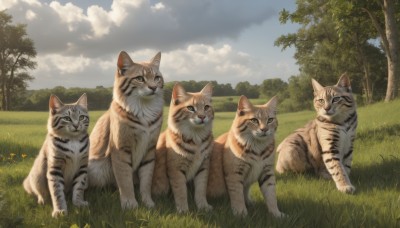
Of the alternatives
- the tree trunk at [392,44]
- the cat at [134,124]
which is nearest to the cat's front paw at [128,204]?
the cat at [134,124]

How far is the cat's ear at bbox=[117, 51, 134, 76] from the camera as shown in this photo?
462 cm

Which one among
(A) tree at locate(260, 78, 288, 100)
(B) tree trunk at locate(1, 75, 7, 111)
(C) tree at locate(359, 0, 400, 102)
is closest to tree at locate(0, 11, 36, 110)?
(B) tree trunk at locate(1, 75, 7, 111)

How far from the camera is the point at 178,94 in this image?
4.73 m

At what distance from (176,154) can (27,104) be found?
4348 cm

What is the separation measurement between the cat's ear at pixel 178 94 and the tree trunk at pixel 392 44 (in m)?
14.7

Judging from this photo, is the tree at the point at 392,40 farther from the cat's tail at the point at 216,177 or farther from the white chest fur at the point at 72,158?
the white chest fur at the point at 72,158

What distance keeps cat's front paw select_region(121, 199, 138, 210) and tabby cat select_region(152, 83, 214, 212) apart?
0.46 meters

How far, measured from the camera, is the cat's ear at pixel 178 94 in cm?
471

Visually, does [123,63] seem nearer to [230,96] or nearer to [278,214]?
[278,214]

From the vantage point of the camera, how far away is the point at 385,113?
533 inches

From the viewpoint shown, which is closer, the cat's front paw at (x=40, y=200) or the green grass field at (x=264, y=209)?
the green grass field at (x=264, y=209)

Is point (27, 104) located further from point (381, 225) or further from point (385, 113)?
point (381, 225)

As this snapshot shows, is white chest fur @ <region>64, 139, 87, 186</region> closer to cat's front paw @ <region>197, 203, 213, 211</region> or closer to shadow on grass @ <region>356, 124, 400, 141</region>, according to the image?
cat's front paw @ <region>197, 203, 213, 211</region>

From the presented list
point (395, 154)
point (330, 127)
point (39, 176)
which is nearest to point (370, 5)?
point (395, 154)
